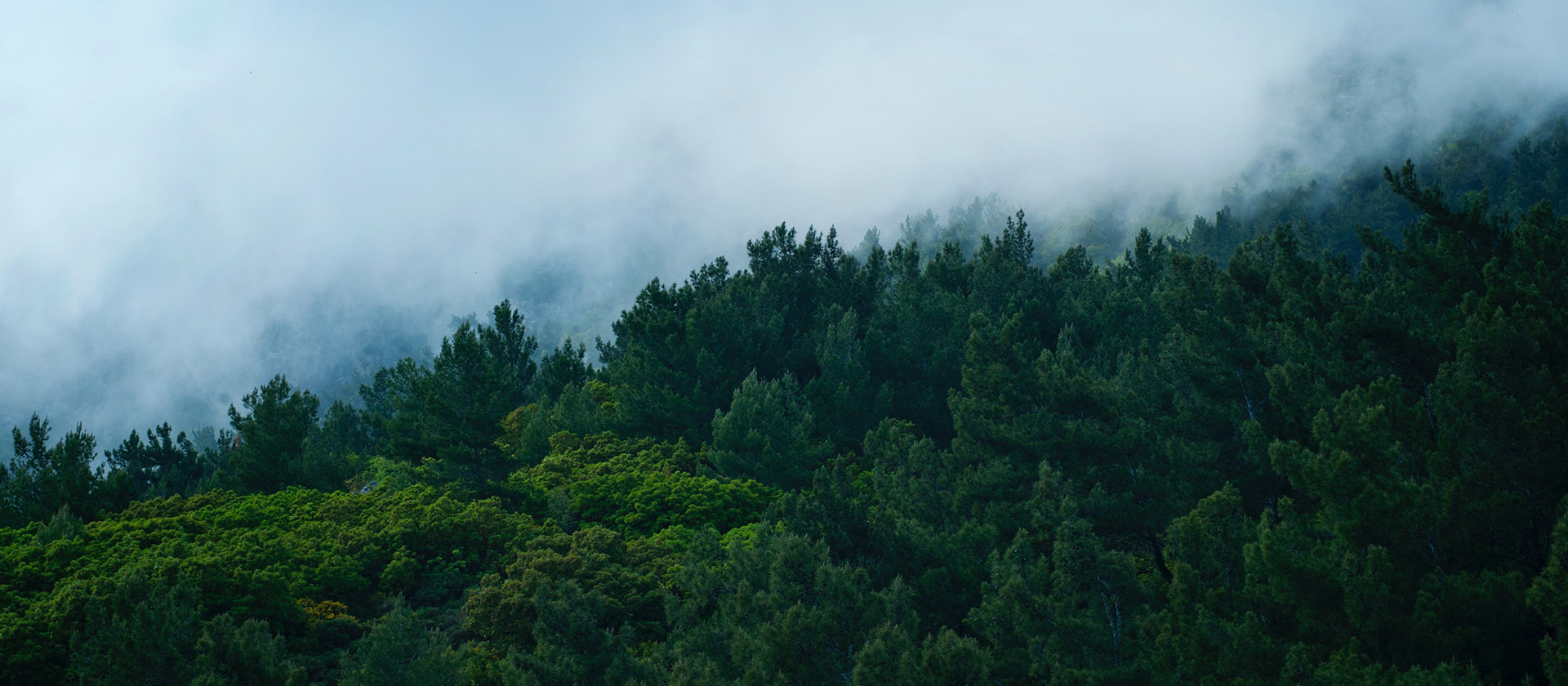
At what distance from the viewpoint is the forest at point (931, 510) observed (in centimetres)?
1303

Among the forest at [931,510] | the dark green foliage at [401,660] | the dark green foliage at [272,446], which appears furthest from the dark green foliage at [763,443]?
the dark green foliage at [272,446]

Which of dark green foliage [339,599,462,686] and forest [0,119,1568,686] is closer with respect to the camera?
forest [0,119,1568,686]

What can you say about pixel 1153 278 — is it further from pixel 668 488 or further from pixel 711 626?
pixel 711 626

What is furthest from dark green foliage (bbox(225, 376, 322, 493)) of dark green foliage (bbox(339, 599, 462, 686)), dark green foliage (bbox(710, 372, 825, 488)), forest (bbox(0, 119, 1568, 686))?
dark green foliage (bbox(339, 599, 462, 686))

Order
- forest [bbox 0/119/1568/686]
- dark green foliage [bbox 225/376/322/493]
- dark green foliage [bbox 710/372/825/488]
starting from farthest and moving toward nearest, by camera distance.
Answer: dark green foliage [bbox 225/376/322/493] < dark green foliage [bbox 710/372/825/488] < forest [bbox 0/119/1568/686]

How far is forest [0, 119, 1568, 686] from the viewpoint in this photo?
42.8ft

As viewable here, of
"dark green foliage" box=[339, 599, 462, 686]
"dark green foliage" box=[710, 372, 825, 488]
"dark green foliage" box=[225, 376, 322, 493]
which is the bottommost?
"dark green foliage" box=[339, 599, 462, 686]

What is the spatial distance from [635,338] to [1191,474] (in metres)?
25.8

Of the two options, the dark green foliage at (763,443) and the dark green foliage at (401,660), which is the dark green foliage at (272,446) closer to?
the dark green foliage at (763,443)

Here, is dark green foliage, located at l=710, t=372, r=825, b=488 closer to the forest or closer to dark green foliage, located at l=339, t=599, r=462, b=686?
the forest

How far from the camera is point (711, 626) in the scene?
17.9 m

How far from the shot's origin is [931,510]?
24.0m

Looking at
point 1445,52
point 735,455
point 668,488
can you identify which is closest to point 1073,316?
point 735,455

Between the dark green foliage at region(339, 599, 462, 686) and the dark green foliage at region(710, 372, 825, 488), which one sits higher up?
the dark green foliage at region(710, 372, 825, 488)
